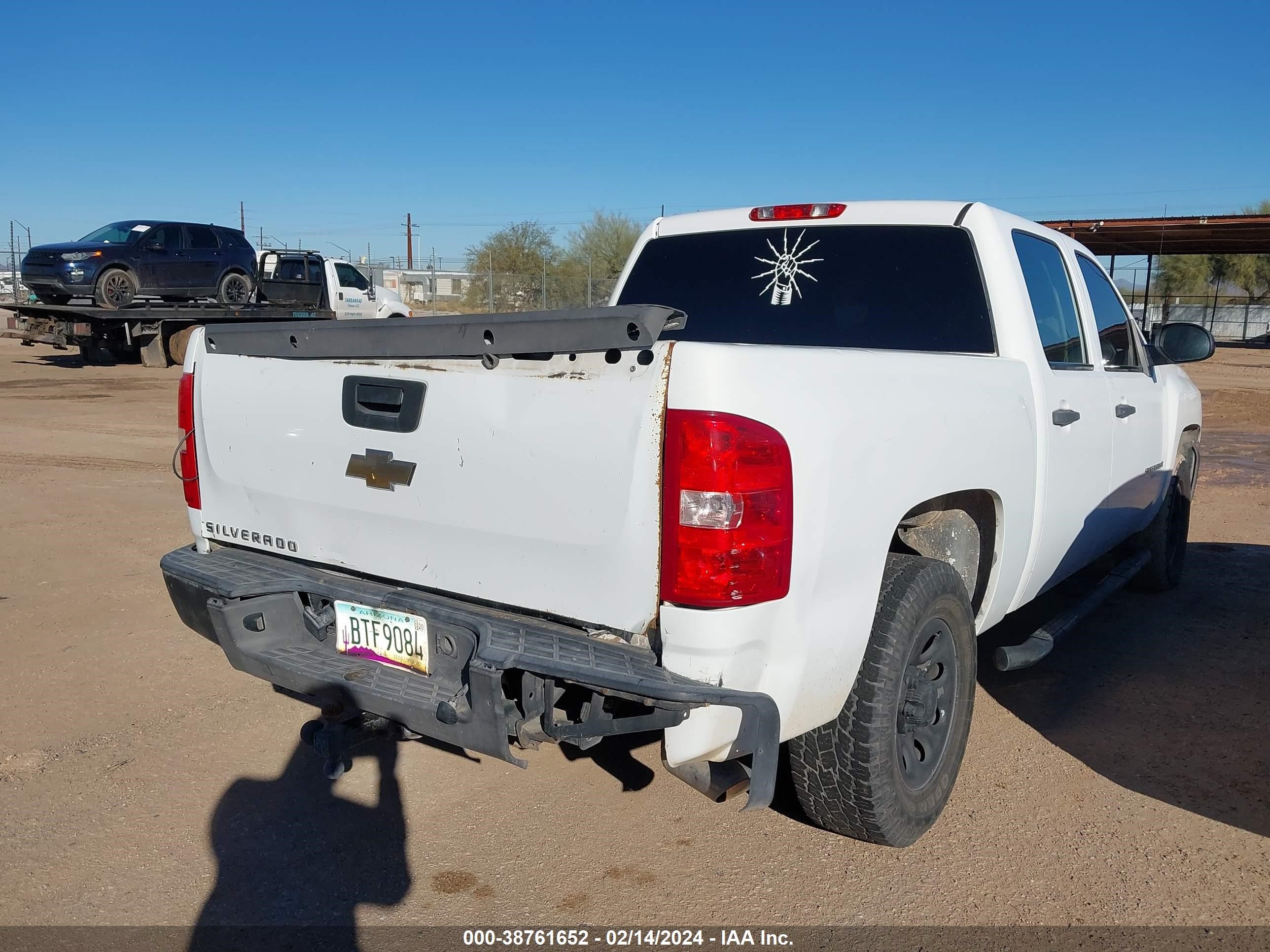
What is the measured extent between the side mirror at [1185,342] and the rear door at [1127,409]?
0.14m

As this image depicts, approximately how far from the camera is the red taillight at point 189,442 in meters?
3.53

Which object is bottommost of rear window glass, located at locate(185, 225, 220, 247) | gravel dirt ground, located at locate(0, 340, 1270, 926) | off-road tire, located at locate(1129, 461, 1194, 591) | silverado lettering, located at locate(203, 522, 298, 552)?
gravel dirt ground, located at locate(0, 340, 1270, 926)

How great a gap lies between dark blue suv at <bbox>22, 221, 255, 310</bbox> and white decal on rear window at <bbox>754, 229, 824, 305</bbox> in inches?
728

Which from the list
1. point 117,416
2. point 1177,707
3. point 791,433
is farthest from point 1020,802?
point 117,416

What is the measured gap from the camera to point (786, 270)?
4422 millimetres

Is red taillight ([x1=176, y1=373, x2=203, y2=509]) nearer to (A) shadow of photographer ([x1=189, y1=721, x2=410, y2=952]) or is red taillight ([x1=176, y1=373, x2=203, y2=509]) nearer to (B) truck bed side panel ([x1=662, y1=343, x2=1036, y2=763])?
(A) shadow of photographer ([x1=189, y1=721, x2=410, y2=952])

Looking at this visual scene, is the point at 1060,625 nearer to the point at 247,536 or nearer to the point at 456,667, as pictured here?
the point at 456,667

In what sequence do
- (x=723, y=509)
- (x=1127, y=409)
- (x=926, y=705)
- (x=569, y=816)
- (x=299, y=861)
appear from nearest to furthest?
(x=723, y=509), (x=299, y=861), (x=926, y=705), (x=569, y=816), (x=1127, y=409)

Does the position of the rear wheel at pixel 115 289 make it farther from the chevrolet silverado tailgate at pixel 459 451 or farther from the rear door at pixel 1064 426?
the rear door at pixel 1064 426

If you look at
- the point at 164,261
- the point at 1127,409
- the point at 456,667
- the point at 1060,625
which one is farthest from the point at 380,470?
the point at 164,261

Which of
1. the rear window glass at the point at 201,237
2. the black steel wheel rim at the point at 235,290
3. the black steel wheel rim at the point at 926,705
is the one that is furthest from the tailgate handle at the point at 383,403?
the black steel wheel rim at the point at 235,290

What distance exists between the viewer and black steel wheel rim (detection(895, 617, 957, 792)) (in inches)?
124

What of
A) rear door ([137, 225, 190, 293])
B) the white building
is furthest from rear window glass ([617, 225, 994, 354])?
the white building

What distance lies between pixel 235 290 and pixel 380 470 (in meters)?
20.7
